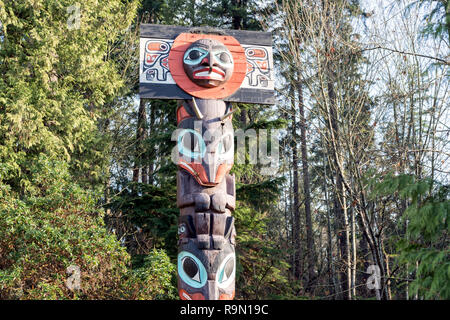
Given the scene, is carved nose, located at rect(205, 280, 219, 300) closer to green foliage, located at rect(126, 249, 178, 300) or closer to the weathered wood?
green foliage, located at rect(126, 249, 178, 300)

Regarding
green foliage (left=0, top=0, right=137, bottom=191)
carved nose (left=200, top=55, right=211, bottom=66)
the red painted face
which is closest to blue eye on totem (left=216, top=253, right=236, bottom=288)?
the red painted face

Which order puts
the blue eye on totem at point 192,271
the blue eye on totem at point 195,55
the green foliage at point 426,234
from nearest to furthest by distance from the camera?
the green foliage at point 426,234, the blue eye on totem at point 192,271, the blue eye on totem at point 195,55

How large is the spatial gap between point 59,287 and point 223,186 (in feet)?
10.5

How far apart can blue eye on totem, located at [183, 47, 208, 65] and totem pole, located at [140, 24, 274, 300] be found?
0.06ft

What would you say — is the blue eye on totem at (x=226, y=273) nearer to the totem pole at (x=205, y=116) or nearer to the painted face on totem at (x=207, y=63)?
the totem pole at (x=205, y=116)

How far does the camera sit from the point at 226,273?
714 cm

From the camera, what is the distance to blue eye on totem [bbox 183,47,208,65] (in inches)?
326

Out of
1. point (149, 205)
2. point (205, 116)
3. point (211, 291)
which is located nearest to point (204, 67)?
point (205, 116)

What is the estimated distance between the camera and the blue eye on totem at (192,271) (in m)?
7.01

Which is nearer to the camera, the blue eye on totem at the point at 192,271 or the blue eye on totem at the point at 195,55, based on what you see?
the blue eye on totem at the point at 192,271

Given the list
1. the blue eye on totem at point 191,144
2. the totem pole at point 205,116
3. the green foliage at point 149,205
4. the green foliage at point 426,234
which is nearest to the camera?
the green foliage at point 426,234

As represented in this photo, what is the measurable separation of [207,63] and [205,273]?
11.9ft

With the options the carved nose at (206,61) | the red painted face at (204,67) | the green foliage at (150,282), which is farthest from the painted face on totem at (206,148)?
the green foliage at (150,282)

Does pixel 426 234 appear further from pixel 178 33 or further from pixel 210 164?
pixel 178 33
